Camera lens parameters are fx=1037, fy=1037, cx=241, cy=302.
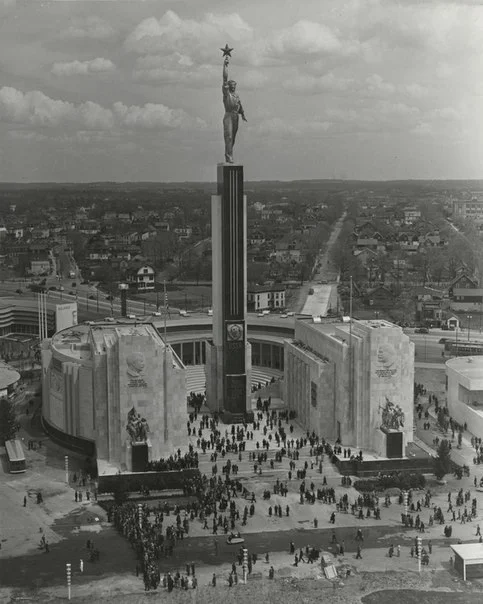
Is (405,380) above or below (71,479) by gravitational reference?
above

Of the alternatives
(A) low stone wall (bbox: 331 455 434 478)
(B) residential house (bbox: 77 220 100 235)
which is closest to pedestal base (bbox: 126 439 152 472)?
(A) low stone wall (bbox: 331 455 434 478)

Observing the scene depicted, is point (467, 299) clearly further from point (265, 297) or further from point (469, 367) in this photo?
point (469, 367)

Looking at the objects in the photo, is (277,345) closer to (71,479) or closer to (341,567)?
(71,479)

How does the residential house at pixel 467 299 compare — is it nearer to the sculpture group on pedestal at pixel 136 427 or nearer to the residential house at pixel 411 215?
the sculpture group on pedestal at pixel 136 427

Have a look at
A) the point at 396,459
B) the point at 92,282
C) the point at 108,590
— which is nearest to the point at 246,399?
the point at 396,459

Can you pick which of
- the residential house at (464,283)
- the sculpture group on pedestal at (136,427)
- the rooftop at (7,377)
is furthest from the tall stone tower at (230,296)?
the residential house at (464,283)

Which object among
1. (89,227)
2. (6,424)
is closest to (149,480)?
(6,424)
